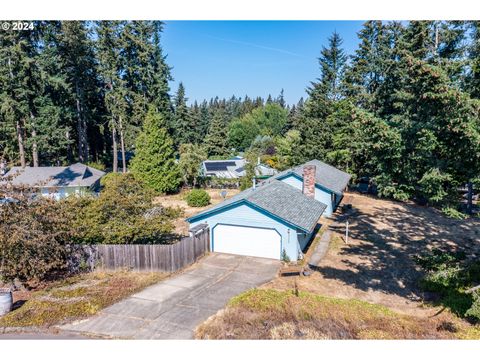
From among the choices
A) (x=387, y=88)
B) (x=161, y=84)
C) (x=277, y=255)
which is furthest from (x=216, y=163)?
(x=277, y=255)

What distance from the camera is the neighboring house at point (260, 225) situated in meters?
17.2

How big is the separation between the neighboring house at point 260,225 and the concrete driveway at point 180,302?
965mm

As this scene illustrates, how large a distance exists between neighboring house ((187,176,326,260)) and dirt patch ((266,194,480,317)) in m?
2.16

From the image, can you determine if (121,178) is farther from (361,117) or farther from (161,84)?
(161,84)

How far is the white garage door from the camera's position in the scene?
57.9ft

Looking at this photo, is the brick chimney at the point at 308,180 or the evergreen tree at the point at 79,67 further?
the evergreen tree at the point at 79,67

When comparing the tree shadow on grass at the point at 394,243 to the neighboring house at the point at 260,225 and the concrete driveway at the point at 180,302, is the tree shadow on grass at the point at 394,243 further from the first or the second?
the concrete driveway at the point at 180,302

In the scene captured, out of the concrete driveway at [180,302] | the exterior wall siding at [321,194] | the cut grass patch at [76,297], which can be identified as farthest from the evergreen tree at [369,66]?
the cut grass patch at [76,297]

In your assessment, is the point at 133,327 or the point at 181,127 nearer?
the point at 133,327

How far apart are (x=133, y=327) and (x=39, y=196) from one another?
782 centimetres

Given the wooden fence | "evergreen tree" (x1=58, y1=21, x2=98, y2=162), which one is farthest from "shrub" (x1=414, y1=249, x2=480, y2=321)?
"evergreen tree" (x1=58, y1=21, x2=98, y2=162)

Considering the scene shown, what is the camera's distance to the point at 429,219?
27344 mm

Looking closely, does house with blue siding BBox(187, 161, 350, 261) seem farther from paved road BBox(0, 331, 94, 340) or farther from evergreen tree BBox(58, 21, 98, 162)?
evergreen tree BBox(58, 21, 98, 162)

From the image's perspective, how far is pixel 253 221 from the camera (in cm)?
1772
